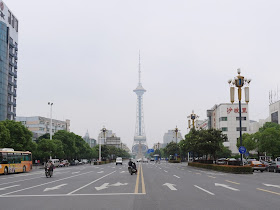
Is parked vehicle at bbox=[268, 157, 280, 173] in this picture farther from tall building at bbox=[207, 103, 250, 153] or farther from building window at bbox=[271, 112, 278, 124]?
tall building at bbox=[207, 103, 250, 153]

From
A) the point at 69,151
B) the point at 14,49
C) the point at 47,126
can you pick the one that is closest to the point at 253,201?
the point at 69,151

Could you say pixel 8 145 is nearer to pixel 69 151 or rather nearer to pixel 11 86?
pixel 69 151

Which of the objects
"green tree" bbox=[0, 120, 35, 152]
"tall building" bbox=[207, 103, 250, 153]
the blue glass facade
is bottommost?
"green tree" bbox=[0, 120, 35, 152]

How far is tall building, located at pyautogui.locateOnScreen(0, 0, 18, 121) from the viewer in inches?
3183

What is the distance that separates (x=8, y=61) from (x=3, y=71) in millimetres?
4451

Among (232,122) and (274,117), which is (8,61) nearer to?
(232,122)

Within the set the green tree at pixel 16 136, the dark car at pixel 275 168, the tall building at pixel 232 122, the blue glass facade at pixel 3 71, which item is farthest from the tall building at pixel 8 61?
the tall building at pixel 232 122

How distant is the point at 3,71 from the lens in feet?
268

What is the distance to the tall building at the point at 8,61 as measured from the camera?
8085 centimetres

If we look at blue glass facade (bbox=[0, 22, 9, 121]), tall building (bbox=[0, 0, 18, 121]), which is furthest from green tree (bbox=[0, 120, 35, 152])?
blue glass facade (bbox=[0, 22, 9, 121])

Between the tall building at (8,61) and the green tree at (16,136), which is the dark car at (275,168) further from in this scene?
the tall building at (8,61)

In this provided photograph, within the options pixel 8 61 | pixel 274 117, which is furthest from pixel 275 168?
pixel 8 61

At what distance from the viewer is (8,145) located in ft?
164

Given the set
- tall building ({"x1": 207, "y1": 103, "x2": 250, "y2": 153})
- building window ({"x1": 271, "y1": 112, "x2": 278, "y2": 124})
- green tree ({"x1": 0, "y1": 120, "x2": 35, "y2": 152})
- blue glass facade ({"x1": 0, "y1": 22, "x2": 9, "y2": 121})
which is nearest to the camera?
green tree ({"x1": 0, "y1": 120, "x2": 35, "y2": 152})
